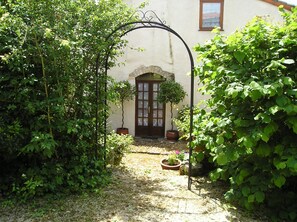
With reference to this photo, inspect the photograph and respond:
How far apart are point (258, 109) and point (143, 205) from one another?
1914 millimetres

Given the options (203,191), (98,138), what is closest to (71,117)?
(98,138)

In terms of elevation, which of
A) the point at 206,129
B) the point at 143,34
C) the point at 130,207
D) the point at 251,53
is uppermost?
the point at 143,34

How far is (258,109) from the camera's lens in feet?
10.3

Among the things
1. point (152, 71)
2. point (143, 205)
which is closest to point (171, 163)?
point (143, 205)

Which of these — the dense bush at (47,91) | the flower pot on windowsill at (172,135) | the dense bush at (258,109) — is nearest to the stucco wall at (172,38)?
the flower pot on windowsill at (172,135)

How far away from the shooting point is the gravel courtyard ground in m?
3.28

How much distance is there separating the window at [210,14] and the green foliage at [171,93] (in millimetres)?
2019

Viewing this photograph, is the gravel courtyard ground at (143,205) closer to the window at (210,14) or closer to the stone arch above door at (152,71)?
the stone arch above door at (152,71)

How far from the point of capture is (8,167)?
152 inches

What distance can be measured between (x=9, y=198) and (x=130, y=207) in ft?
5.34

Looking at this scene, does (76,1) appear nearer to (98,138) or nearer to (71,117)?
(71,117)

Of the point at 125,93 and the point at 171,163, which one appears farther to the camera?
the point at 125,93

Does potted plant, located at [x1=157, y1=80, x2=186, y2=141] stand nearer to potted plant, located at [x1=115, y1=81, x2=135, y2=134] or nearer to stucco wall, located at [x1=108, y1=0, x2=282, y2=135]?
stucco wall, located at [x1=108, y1=0, x2=282, y2=135]

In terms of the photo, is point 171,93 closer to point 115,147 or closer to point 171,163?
point 171,163
